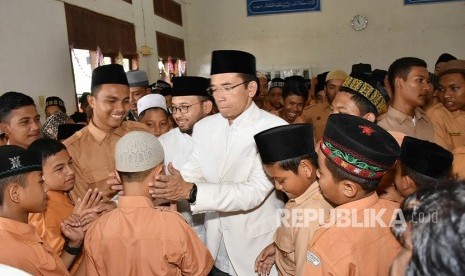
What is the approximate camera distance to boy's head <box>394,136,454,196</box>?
1.50m

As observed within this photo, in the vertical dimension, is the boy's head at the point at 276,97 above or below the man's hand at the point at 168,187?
above

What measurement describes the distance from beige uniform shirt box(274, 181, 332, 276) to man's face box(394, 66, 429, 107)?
1.28 meters

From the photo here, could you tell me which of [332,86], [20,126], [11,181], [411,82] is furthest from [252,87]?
[332,86]

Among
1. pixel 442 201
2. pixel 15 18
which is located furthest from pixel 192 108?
pixel 15 18

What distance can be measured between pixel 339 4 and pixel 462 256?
12135 millimetres

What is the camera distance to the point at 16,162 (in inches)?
53.8

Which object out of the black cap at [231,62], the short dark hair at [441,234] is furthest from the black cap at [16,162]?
the short dark hair at [441,234]

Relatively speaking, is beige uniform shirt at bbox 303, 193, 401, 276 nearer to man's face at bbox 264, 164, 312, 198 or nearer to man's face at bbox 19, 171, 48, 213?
man's face at bbox 264, 164, 312, 198

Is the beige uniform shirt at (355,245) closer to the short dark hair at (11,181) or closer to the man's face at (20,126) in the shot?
the short dark hair at (11,181)

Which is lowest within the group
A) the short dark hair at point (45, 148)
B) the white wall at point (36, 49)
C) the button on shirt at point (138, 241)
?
the button on shirt at point (138, 241)

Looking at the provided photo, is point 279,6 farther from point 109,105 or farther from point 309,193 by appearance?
point 309,193

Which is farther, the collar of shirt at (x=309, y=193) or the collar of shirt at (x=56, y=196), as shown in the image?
the collar of shirt at (x=56, y=196)

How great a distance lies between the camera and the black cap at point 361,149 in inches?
46.4

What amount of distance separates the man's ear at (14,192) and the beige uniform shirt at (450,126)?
2852 mm
